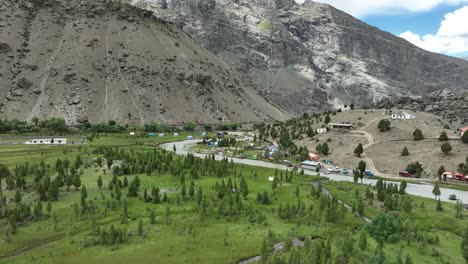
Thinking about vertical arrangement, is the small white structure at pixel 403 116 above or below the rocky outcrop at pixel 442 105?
below

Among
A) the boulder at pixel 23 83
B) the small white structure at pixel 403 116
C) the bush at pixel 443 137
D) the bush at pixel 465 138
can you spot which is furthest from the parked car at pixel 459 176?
the boulder at pixel 23 83

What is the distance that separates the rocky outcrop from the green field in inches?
4384

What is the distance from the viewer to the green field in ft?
133

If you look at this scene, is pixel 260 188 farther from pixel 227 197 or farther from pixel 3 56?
pixel 3 56

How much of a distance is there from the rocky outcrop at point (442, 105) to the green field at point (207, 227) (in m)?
111

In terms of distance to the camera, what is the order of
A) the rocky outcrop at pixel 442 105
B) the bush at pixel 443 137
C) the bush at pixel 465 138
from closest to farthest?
the bush at pixel 465 138
the bush at pixel 443 137
the rocky outcrop at pixel 442 105

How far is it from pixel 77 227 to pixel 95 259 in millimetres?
10591

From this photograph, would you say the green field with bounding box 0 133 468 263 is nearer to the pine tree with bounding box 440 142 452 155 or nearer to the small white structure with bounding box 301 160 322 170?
the small white structure with bounding box 301 160 322 170

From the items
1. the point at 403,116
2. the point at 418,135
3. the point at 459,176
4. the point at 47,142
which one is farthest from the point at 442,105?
the point at 47,142

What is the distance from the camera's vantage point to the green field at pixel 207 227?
40.7m

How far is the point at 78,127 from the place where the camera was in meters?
167


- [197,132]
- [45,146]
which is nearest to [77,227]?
[45,146]

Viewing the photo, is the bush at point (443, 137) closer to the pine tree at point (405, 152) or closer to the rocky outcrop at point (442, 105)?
the pine tree at point (405, 152)

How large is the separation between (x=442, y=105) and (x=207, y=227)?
166 metres
